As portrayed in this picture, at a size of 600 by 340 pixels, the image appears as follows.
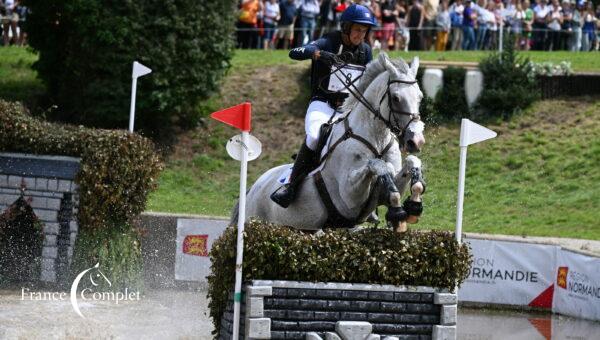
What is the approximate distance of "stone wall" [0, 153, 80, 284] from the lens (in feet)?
53.8

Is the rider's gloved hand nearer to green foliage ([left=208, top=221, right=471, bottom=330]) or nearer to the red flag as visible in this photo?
the red flag

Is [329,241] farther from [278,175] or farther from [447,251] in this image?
[278,175]

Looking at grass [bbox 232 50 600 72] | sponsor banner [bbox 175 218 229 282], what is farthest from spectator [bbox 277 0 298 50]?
sponsor banner [bbox 175 218 229 282]

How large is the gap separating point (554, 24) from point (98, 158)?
16.4 meters

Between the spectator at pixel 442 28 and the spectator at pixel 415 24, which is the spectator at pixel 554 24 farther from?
the spectator at pixel 415 24

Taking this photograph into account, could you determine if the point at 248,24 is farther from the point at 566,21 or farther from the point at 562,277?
the point at 562,277

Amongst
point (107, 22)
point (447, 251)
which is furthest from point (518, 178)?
point (447, 251)

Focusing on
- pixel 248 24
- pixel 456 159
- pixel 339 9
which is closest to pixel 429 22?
pixel 339 9

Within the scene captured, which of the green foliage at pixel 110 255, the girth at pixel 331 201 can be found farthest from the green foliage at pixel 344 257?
the green foliage at pixel 110 255

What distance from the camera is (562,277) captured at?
54.8ft

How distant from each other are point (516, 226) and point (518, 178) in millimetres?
2406

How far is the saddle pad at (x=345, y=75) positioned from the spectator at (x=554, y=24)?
1799 cm

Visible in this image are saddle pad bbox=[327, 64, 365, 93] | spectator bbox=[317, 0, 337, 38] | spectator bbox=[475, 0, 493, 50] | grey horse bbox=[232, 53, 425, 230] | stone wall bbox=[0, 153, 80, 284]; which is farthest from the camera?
spectator bbox=[475, 0, 493, 50]

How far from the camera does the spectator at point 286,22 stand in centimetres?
2847
